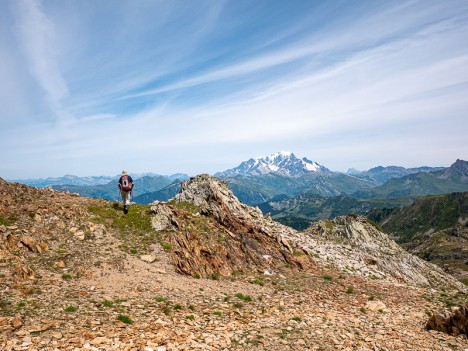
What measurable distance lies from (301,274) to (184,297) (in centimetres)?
1548

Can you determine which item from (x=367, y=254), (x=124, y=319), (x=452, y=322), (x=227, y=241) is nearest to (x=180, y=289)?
(x=124, y=319)

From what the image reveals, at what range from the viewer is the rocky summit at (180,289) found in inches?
552

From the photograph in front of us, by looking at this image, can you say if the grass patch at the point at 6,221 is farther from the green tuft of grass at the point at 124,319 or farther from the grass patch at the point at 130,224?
the green tuft of grass at the point at 124,319

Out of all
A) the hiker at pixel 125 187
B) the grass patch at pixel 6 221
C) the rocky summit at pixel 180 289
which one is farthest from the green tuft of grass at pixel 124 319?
the hiker at pixel 125 187

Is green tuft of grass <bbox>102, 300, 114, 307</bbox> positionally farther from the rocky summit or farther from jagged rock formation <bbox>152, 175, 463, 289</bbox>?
jagged rock formation <bbox>152, 175, 463, 289</bbox>

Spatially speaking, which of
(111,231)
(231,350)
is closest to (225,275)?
(111,231)

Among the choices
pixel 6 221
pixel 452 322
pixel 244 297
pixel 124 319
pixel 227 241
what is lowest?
pixel 452 322

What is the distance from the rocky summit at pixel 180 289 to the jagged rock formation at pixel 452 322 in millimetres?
120

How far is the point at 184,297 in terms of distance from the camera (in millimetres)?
19375

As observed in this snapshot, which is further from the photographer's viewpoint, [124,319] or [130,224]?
[130,224]

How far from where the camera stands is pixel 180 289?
2083cm

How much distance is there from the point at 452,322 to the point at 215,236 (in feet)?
71.3

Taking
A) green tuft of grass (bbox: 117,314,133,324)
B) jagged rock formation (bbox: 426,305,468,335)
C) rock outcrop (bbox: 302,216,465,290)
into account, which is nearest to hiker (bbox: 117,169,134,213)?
green tuft of grass (bbox: 117,314,133,324)

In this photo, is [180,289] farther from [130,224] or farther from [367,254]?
[367,254]
